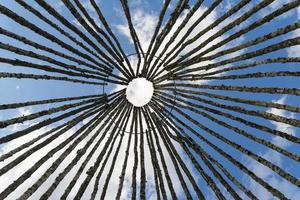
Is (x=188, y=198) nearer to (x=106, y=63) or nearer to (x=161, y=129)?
(x=161, y=129)

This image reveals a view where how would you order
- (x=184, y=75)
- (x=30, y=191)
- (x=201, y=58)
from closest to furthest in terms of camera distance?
(x=30, y=191), (x=201, y=58), (x=184, y=75)

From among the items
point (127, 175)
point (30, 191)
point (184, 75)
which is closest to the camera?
point (30, 191)

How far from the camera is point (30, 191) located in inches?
354

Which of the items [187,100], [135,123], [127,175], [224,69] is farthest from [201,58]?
[127,175]

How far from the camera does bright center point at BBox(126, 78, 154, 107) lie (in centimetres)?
1046

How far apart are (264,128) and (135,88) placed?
119 inches

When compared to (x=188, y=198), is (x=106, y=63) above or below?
above

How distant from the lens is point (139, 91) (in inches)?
411

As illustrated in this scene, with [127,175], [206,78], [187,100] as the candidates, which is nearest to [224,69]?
[206,78]

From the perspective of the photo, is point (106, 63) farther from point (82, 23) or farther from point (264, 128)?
point (264, 128)

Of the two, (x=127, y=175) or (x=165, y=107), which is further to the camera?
(x=127, y=175)

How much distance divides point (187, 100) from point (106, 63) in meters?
2.20

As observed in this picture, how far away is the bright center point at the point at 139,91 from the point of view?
1046 cm

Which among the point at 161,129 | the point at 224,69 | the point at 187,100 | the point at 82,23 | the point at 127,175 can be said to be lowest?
the point at 127,175
